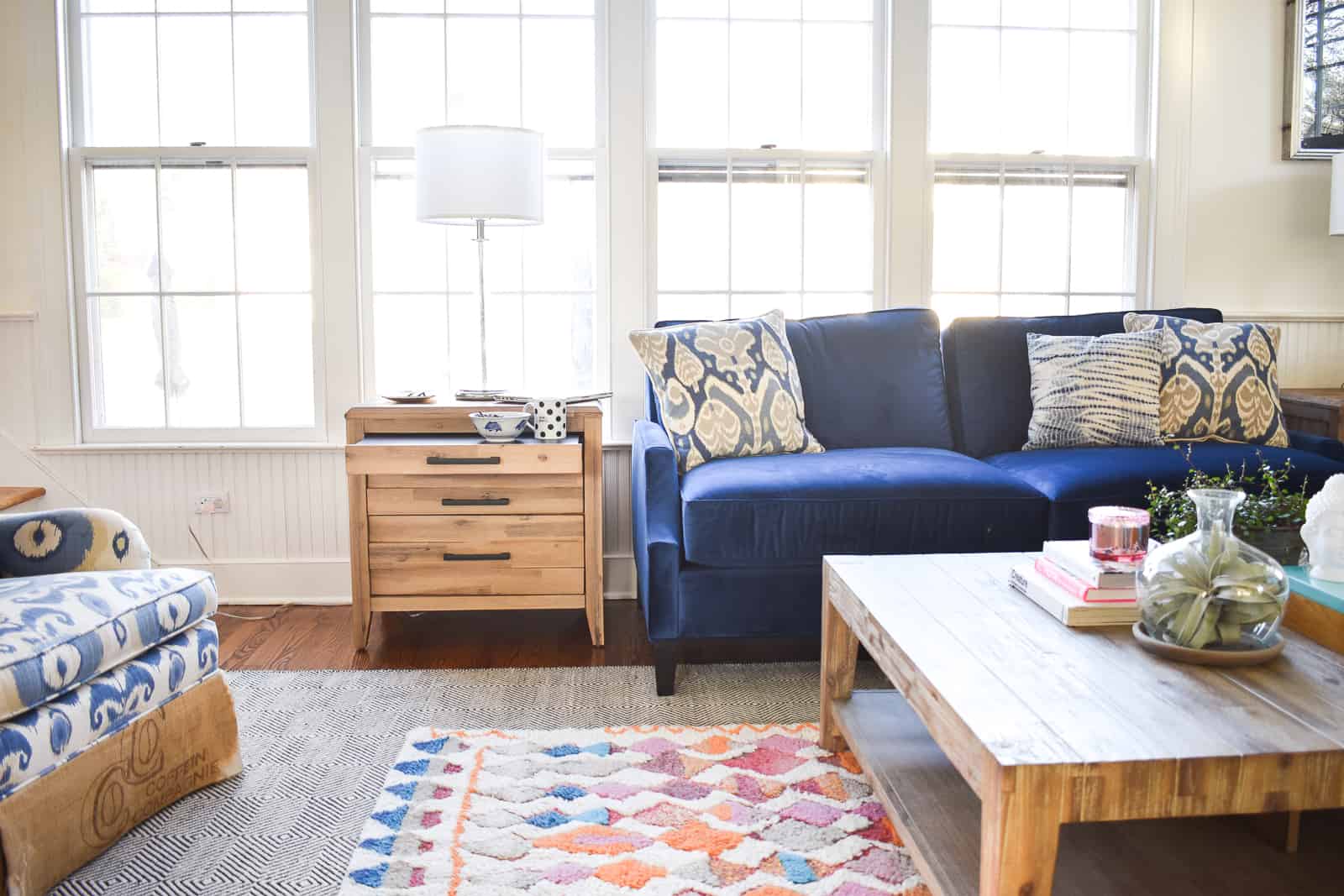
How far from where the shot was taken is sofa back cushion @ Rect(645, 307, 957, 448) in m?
3.22

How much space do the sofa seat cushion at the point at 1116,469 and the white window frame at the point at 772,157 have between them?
980 millimetres

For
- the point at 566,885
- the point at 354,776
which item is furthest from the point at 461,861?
the point at 354,776

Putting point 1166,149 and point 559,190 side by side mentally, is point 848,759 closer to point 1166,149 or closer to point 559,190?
point 559,190

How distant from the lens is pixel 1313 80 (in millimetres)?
3617

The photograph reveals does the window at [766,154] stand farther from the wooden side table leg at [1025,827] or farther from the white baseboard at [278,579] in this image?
the wooden side table leg at [1025,827]

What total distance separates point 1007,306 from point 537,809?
103 inches

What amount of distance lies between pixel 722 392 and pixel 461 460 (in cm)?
78

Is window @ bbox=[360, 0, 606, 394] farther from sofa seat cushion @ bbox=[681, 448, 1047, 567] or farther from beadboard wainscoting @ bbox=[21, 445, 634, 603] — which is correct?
sofa seat cushion @ bbox=[681, 448, 1047, 567]

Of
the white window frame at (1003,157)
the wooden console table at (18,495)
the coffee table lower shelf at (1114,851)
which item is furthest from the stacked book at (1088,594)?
the wooden console table at (18,495)

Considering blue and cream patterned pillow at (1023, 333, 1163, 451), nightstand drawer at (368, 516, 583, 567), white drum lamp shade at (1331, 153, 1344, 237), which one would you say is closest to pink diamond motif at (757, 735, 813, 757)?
nightstand drawer at (368, 516, 583, 567)

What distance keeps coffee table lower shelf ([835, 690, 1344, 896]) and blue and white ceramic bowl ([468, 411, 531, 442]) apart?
1530mm

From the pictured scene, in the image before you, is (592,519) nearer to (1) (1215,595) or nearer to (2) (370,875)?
(2) (370,875)

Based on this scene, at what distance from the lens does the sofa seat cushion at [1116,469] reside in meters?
2.67

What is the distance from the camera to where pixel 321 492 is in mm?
3521
